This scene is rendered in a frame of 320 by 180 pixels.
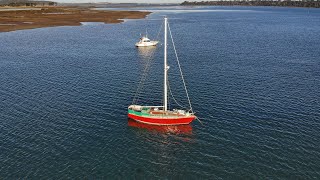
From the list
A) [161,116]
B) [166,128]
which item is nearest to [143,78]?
[161,116]

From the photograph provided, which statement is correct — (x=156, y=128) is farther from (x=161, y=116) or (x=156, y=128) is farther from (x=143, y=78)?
(x=143, y=78)

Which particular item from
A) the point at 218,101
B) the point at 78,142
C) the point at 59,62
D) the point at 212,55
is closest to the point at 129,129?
the point at 78,142

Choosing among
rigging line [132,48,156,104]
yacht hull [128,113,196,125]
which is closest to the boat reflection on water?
yacht hull [128,113,196,125]

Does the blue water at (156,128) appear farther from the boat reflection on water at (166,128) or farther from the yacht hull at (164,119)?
the yacht hull at (164,119)

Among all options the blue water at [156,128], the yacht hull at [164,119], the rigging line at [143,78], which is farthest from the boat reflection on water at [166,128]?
the rigging line at [143,78]

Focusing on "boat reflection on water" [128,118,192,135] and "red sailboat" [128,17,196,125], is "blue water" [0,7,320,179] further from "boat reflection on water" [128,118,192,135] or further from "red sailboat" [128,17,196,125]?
"red sailboat" [128,17,196,125]

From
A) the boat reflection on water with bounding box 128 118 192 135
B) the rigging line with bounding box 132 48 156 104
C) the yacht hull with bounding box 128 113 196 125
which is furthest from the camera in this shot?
the rigging line with bounding box 132 48 156 104

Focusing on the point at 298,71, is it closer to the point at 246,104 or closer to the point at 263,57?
the point at 263,57
